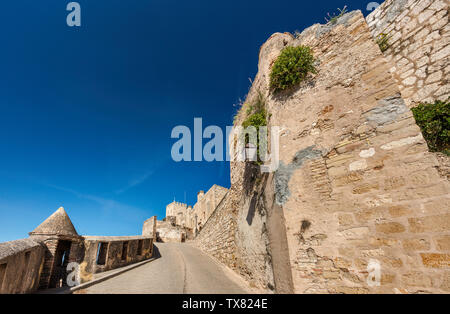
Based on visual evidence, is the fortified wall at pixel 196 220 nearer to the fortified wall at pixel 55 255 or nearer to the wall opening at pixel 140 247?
the wall opening at pixel 140 247

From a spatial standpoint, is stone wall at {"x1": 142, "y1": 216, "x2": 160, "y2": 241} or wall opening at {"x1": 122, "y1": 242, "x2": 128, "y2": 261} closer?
wall opening at {"x1": 122, "y1": 242, "x2": 128, "y2": 261}

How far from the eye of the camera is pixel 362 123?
3307 millimetres

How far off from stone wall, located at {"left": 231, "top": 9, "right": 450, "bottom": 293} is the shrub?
0.66 feet

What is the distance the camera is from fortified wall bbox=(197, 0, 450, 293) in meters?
2.53

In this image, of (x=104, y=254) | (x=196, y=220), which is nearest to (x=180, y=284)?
(x=104, y=254)

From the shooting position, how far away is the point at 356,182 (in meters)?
3.13

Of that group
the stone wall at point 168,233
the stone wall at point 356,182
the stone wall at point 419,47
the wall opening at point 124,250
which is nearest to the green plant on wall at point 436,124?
the stone wall at point 419,47

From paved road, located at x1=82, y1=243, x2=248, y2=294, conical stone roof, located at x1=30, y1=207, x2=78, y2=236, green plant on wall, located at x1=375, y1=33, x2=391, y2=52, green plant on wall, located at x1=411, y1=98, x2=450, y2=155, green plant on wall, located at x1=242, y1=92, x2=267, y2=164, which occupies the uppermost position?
green plant on wall, located at x1=375, y1=33, x2=391, y2=52

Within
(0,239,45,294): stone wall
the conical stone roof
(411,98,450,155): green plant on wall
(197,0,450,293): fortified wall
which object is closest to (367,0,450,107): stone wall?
(197,0,450,293): fortified wall

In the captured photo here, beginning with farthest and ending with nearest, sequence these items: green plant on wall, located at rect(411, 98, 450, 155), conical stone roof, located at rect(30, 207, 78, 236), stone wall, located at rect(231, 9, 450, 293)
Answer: conical stone roof, located at rect(30, 207, 78, 236) < green plant on wall, located at rect(411, 98, 450, 155) < stone wall, located at rect(231, 9, 450, 293)

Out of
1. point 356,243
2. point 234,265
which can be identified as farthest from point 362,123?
point 234,265

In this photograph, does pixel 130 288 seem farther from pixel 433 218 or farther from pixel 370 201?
pixel 433 218

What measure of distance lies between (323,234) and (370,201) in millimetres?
949

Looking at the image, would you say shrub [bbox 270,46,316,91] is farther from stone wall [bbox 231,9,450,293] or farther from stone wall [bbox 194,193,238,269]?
stone wall [bbox 194,193,238,269]
